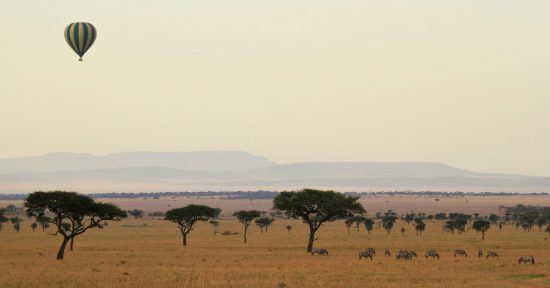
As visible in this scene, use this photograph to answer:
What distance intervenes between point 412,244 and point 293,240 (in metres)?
17.8

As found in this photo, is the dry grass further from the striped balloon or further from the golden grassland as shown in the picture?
the striped balloon

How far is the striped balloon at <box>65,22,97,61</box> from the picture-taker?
87062 millimetres

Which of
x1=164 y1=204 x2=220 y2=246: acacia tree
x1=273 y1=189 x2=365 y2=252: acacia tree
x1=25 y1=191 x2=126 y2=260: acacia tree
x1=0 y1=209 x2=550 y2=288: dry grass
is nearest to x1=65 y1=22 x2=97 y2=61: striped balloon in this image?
x1=25 y1=191 x2=126 y2=260: acacia tree

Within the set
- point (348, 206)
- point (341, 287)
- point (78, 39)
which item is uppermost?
point (78, 39)

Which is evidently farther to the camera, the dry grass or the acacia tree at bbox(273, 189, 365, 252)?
the acacia tree at bbox(273, 189, 365, 252)

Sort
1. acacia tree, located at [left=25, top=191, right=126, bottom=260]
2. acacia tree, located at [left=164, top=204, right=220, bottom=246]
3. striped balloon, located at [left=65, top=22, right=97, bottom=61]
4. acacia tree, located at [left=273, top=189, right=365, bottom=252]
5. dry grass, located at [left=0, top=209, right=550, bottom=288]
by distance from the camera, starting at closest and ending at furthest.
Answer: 1. dry grass, located at [left=0, top=209, right=550, bottom=288]
2. acacia tree, located at [left=25, top=191, right=126, bottom=260]
3. acacia tree, located at [left=273, top=189, right=365, bottom=252]
4. striped balloon, located at [left=65, top=22, right=97, bottom=61]
5. acacia tree, located at [left=164, top=204, right=220, bottom=246]

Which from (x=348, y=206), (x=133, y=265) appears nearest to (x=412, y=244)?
(x=348, y=206)

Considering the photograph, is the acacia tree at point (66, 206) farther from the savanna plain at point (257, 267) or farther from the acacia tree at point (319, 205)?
the acacia tree at point (319, 205)

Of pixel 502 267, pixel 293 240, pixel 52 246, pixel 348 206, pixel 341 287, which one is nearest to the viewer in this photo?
pixel 341 287

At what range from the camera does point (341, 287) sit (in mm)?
44312

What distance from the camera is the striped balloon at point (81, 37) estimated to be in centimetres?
8706

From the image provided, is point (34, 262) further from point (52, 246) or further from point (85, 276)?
point (52, 246)

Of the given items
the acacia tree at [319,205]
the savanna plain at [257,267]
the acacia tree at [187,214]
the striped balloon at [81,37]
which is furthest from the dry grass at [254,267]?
the striped balloon at [81,37]

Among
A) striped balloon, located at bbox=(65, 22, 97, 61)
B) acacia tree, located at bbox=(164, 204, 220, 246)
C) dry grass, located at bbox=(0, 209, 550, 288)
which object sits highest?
striped balloon, located at bbox=(65, 22, 97, 61)
